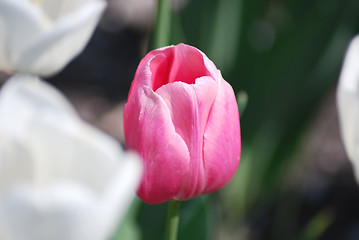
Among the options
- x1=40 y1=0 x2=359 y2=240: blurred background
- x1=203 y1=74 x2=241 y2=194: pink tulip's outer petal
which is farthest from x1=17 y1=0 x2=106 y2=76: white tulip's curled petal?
x1=40 y1=0 x2=359 y2=240: blurred background

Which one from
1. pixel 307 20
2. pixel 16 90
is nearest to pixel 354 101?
pixel 16 90

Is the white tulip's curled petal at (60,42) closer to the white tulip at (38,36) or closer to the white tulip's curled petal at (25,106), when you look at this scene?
the white tulip at (38,36)

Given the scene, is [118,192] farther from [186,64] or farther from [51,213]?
[186,64]

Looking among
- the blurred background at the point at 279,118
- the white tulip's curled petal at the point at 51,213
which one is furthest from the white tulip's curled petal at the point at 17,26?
the blurred background at the point at 279,118

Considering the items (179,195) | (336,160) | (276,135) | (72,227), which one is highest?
(72,227)

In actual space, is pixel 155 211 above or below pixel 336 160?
above

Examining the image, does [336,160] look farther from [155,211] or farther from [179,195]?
[179,195]
